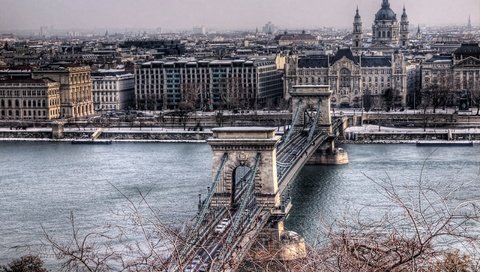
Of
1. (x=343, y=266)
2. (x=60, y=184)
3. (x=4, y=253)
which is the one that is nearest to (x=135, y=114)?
(x=60, y=184)

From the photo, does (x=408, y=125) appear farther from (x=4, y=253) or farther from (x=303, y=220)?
(x=4, y=253)

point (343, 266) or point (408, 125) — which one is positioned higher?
point (343, 266)

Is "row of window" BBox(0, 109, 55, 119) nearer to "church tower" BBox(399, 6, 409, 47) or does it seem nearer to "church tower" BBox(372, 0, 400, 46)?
"church tower" BBox(372, 0, 400, 46)

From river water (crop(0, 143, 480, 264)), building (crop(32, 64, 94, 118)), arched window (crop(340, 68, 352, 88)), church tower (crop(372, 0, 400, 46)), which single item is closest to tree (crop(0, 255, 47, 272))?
river water (crop(0, 143, 480, 264))

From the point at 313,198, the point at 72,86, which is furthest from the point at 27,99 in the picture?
the point at 313,198

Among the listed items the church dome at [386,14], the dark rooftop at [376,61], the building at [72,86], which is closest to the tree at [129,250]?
the building at [72,86]

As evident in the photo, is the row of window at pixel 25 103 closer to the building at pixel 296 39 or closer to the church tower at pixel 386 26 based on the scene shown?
the church tower at pixel 386 26
